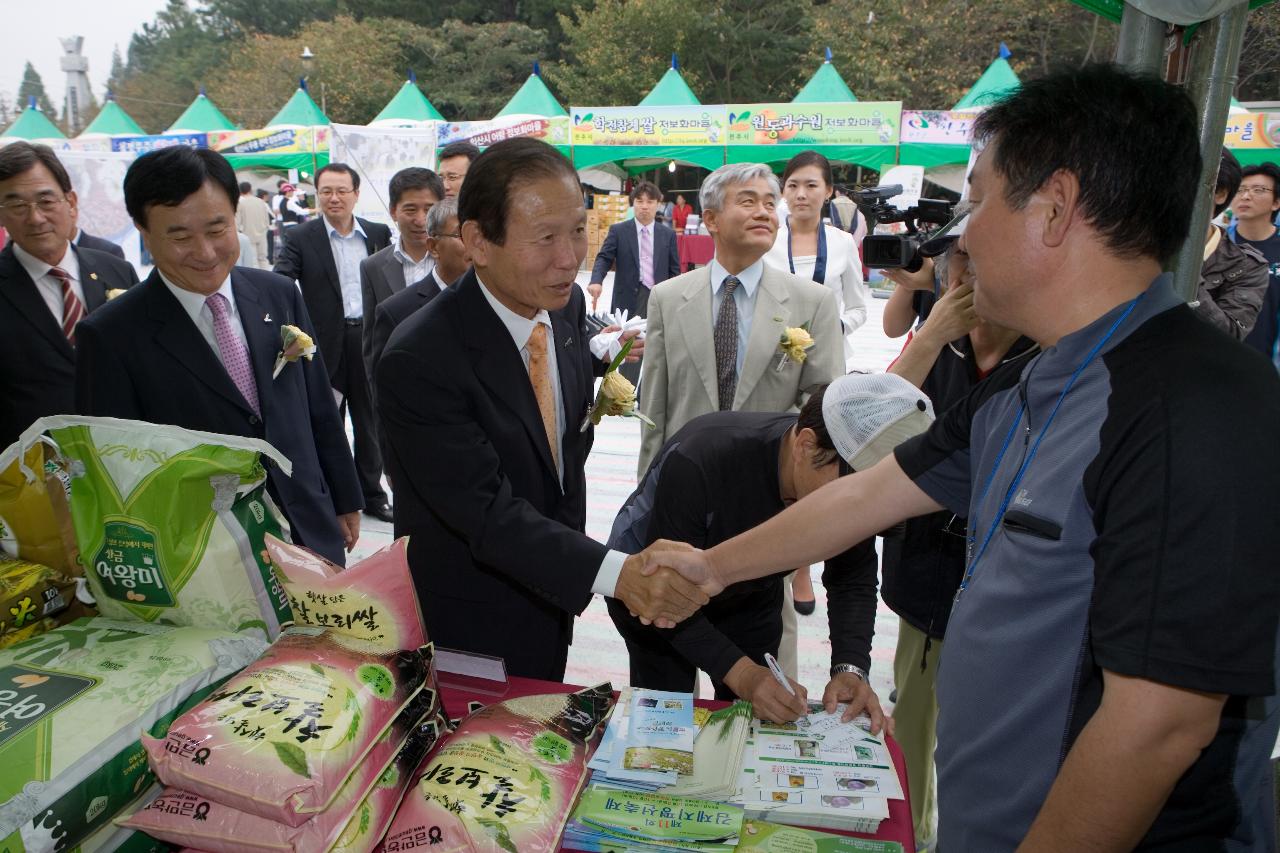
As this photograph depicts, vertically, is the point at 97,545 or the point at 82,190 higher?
the point at 82,190

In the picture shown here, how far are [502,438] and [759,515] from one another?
1.83 feet

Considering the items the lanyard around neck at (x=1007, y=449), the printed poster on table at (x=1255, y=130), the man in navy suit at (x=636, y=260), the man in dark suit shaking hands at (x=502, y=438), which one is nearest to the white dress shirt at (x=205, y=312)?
the man in dark suit shaking hands at (x=502, y=438)

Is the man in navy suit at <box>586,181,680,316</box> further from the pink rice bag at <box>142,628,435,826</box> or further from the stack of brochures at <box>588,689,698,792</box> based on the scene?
the pink rice bag at <box>142,628,435,826</box>

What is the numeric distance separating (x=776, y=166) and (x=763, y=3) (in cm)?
1712

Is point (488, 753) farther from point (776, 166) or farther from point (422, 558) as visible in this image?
point (776, 166)

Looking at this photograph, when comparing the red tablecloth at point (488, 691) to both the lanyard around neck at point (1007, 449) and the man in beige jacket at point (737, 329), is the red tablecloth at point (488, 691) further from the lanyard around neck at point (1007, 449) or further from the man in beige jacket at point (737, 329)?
the man in beige jacket at point (737, 329)

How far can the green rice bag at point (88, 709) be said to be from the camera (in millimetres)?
936

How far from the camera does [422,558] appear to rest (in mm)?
1785

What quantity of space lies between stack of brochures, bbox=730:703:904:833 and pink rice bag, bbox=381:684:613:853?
0.25 m

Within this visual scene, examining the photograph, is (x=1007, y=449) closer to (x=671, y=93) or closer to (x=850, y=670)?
(x=850, y=670)

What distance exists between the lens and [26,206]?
282cm

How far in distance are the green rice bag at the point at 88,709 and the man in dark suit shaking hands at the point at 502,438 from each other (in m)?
0.49

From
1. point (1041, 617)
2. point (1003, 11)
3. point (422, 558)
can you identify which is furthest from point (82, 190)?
point (1003, 11)

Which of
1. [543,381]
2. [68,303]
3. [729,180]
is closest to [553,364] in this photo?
[543,381]
